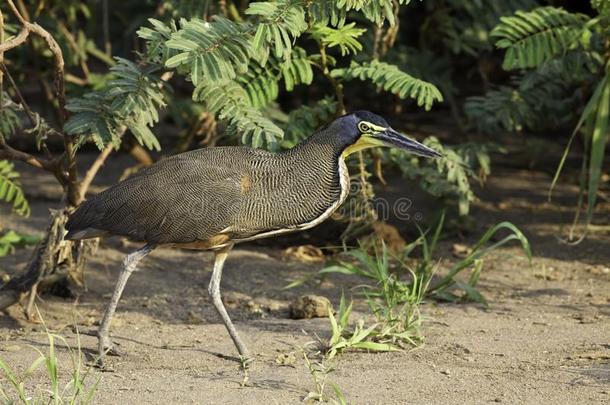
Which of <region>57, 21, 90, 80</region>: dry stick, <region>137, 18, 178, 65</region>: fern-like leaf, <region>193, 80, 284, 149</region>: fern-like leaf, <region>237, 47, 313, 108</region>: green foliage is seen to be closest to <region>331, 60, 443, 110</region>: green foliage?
<region>237, 47, 313, 108</region>: green foliage

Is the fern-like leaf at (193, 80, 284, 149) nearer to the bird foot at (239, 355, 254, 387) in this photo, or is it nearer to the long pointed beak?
the long pointed beak

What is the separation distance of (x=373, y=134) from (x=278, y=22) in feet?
2.47

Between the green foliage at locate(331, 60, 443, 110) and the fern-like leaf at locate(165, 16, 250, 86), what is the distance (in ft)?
3.44

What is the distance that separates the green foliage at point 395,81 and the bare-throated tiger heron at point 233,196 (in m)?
0.75

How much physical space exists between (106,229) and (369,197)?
6.28 feet

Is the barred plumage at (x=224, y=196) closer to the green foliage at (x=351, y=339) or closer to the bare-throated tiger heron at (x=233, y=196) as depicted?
the bare-throated tiger heron at (x=233, y=196)

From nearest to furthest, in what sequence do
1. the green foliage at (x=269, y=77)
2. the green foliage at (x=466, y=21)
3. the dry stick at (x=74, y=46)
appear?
the green foliage at (x=269, y=77) < the green foliage at (x=466, y=21) < the dry stick at (x=74, y=46)

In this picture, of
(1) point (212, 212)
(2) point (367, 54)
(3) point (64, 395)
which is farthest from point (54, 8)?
(3) point (64, 395)

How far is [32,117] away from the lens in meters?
5.92

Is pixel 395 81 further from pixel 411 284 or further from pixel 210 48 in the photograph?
pixel 210 48

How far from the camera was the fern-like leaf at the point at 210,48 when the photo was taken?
5.28 m

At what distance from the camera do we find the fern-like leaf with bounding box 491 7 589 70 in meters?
6.66

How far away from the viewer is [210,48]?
17.8 ft

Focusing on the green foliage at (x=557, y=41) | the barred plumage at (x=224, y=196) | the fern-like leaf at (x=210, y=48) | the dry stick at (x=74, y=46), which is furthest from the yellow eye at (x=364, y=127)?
the dry stick at (x=74, y=46)
